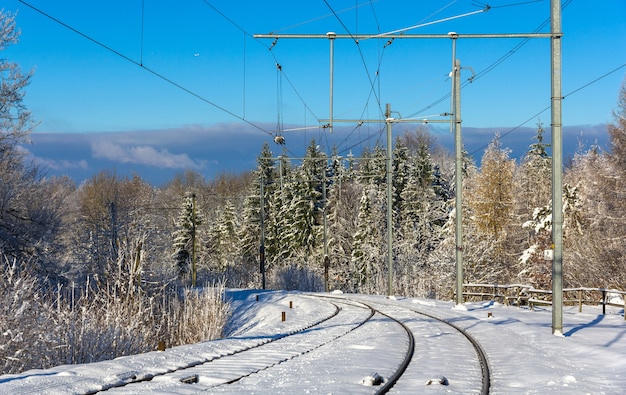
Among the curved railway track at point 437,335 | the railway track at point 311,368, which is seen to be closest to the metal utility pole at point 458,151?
the curved railway track at point 437,335

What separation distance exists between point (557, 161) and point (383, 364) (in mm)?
7925

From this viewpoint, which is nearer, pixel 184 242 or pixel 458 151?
pixel 458 151

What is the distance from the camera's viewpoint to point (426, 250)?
195ft

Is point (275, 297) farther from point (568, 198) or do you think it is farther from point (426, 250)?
point (426, 250)

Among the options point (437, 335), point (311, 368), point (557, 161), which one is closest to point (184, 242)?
point (437, 335)

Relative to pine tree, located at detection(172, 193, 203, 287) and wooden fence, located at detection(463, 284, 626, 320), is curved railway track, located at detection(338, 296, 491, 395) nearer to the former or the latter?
wooden fence, located at detection(463, 284, 626, 320)

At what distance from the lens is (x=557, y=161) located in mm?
16172

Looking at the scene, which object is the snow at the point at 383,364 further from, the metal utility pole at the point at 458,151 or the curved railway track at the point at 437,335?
the metal utility pole at the point at 458,151

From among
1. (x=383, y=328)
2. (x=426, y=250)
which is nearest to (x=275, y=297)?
(x=383, y=328)

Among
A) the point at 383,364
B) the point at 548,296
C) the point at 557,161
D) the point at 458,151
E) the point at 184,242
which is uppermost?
the point at 458,151

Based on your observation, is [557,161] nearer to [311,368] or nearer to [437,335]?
[437,335]

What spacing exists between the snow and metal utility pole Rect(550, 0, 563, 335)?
1206 millimetres

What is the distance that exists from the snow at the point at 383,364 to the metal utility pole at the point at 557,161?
121 cm

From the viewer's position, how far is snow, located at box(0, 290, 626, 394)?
9336 mm
